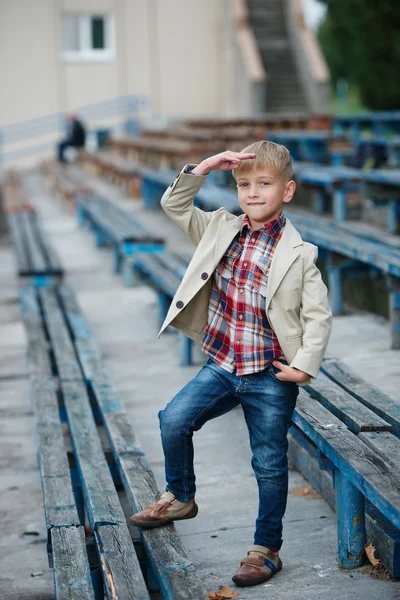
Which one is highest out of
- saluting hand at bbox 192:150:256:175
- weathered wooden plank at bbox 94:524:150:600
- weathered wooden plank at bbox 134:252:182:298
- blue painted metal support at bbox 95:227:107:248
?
saluting hand at bbox 192:150:256:175

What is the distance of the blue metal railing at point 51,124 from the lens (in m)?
23.8

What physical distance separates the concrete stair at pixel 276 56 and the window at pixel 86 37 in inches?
143

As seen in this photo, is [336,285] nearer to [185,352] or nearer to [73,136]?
[185,352]

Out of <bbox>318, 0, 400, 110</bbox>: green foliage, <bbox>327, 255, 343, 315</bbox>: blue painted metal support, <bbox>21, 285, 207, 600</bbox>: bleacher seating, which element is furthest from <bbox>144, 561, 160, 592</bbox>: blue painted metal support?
<bbox>318, 0, 400, 110</bbox>: green foliage

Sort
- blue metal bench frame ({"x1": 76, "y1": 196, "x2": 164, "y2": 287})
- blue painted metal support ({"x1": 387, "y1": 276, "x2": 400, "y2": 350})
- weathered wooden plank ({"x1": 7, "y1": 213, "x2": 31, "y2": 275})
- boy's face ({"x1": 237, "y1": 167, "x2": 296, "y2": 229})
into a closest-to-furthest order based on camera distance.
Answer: boy's face ({"x1": 237, "y1": 167, "x2": 296, "y2": 229}) → blue painted metal support ({"x1": 387, "y1": 276, "x2": 400, "y2": 350}) → weathered wooden plank ({"x1": 7, "y1": 213, "x2": 31, "y2": 275}) → blue metal bench frame ({"x1": 76, "y1": 196, "x2": 164, "y2": 287})

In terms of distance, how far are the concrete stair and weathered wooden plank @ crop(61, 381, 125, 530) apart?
62.8ft

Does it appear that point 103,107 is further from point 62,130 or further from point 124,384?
point 124,384

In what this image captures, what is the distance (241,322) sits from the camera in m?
3.08

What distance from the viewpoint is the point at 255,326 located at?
3066mm

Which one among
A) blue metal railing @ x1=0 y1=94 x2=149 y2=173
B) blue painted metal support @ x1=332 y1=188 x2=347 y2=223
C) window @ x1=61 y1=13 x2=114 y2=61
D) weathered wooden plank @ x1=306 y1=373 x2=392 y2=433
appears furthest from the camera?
window @ x1=61 y1=13 x2=114 y2=61

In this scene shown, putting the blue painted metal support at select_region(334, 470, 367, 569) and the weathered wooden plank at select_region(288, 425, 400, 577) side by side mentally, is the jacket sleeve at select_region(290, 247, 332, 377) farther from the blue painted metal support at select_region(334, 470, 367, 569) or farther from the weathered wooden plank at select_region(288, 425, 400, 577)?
the weathered wooden plank at select_region(288, 425, 400, 577)

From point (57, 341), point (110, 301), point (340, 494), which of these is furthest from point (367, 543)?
point (110, 301)

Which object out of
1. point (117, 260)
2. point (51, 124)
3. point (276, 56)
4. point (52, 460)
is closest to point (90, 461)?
point (52, 460)

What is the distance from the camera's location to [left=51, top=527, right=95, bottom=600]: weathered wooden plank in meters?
2.80
